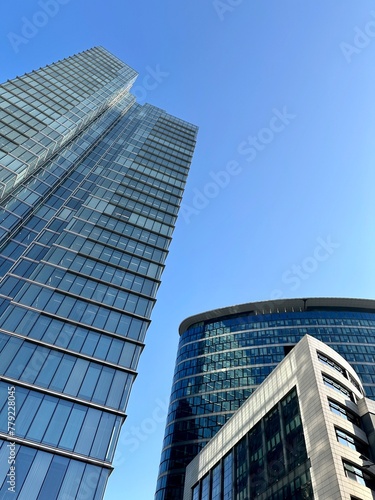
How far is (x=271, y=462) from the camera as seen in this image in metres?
38.3

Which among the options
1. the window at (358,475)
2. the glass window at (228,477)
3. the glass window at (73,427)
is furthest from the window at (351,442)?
the glass window at (73,427)

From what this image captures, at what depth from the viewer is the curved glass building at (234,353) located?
7750cm

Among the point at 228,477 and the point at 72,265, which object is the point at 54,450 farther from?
the point at 228,477

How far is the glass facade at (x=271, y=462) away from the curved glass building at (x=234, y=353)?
1074 inches

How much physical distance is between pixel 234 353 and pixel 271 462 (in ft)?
174

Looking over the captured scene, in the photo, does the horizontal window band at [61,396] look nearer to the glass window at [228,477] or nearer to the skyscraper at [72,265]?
the skyscraper at [72,265]

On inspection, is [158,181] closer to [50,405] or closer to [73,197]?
[73,197]

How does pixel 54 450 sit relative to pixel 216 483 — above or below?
below

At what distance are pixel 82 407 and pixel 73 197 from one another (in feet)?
106

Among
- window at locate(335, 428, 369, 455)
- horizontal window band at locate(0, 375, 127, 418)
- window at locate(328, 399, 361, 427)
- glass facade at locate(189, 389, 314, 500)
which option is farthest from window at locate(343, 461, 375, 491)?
horizontal window band at locate(0, 375, 127, 418)

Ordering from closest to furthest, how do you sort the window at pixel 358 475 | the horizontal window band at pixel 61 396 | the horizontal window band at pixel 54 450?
the horizontal window band at pixel 54 450
the horizontal window band at pixel 61 396
the window at pixel 358 475

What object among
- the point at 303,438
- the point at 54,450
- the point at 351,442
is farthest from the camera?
the point at 303,438

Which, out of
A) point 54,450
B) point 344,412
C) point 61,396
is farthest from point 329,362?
point 54,450

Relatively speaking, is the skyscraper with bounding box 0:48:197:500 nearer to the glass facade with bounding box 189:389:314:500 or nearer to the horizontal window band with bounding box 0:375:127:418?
the horizontal window band with bounding box 0:375:127:418
